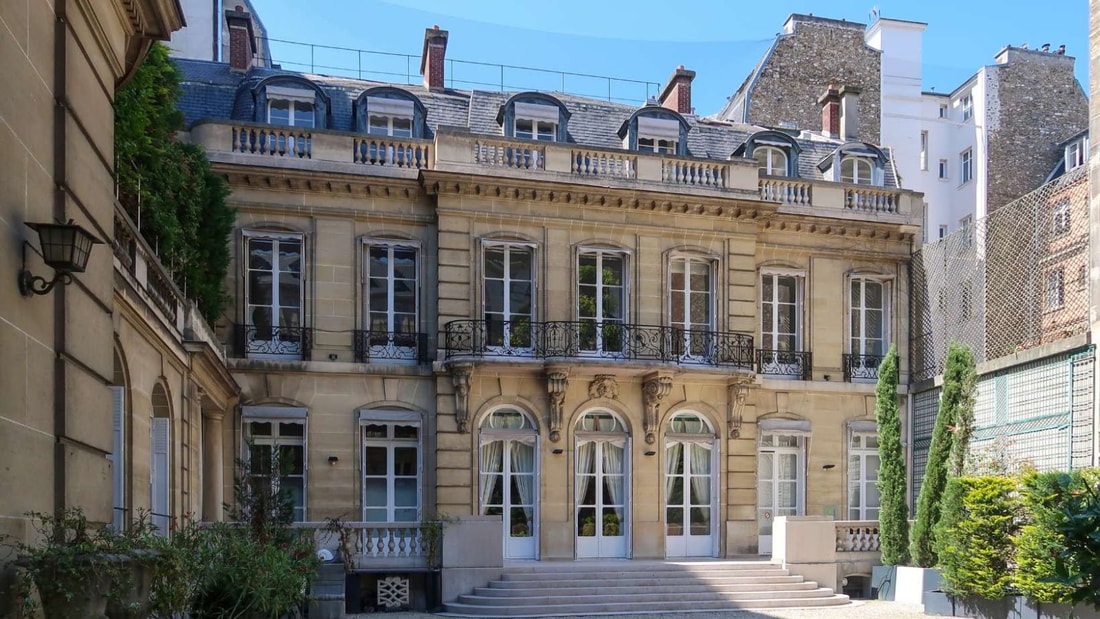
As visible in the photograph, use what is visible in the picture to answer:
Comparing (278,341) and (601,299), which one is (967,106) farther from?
(278,341)

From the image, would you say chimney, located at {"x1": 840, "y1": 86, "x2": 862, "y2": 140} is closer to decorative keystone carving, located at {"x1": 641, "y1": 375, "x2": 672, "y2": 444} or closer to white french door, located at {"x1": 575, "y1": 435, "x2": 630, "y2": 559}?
decorative keystone carving, located at {"x1": 641, "y1": 375, "x2": 672, "y2": 444}

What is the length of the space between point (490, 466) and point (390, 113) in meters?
6.31

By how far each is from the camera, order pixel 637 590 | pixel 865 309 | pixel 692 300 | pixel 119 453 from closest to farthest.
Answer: pixel 119 453, pixel 637 590, pixel 692 300, pixel 865 309

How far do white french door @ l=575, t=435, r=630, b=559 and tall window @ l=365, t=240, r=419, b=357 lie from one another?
348 centimetres

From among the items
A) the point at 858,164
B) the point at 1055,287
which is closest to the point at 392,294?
the point at 858,164

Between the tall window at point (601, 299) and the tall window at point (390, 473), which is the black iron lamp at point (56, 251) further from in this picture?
the tall window at point (601, 299)

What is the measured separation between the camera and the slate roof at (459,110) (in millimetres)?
18125

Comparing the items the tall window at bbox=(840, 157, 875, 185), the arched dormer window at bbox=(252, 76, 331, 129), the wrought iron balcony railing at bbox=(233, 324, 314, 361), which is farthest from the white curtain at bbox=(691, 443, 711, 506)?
the arched dormer window at bbox=(252, 76, 331, 129)

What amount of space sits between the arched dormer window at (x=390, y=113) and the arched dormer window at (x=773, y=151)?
6.23 meters

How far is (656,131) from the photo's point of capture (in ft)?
62.8

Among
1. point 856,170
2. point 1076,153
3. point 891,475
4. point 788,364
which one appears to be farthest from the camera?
point 1076,153

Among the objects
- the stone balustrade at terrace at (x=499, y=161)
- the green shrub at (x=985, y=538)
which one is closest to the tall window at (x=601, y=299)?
the stone balustrade at terrace at (x=499, y=161)

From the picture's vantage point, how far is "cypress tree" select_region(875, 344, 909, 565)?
16203 millimetres

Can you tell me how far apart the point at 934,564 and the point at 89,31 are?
1361cm
